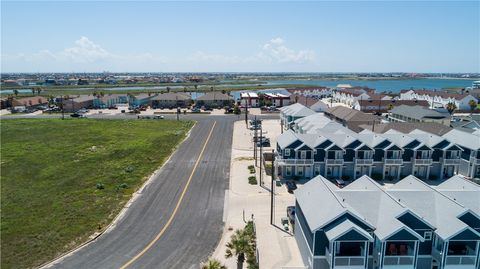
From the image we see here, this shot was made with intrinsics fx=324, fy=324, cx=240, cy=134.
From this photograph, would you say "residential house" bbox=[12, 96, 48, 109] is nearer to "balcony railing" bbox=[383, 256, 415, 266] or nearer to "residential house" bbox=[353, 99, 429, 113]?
"residential house" bbox=[353, 99, 429, 113]

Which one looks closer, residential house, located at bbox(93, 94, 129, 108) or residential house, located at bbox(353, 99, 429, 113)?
residential house, located at bbox(353, 99, 429, 113)

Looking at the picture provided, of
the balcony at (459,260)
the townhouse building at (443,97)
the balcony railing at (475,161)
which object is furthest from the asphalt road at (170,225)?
the townhouse building at (443,97)

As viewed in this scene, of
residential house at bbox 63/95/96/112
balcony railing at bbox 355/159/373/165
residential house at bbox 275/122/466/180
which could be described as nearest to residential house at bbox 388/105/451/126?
residential house at bbox 275/122/466/180

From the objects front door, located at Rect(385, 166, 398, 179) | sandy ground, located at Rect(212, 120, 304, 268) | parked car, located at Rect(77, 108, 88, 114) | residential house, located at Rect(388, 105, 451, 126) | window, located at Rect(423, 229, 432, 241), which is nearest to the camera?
window, located at Rect(423, 229, 432, 241)

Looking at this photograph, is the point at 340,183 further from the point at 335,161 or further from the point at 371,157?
the point at 371,157

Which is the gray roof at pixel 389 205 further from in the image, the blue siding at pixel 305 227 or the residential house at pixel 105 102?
the residential house at pixel 105 102

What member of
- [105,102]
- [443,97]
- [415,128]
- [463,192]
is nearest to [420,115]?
[415,128]

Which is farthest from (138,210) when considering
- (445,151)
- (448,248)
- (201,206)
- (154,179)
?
(445,151)
